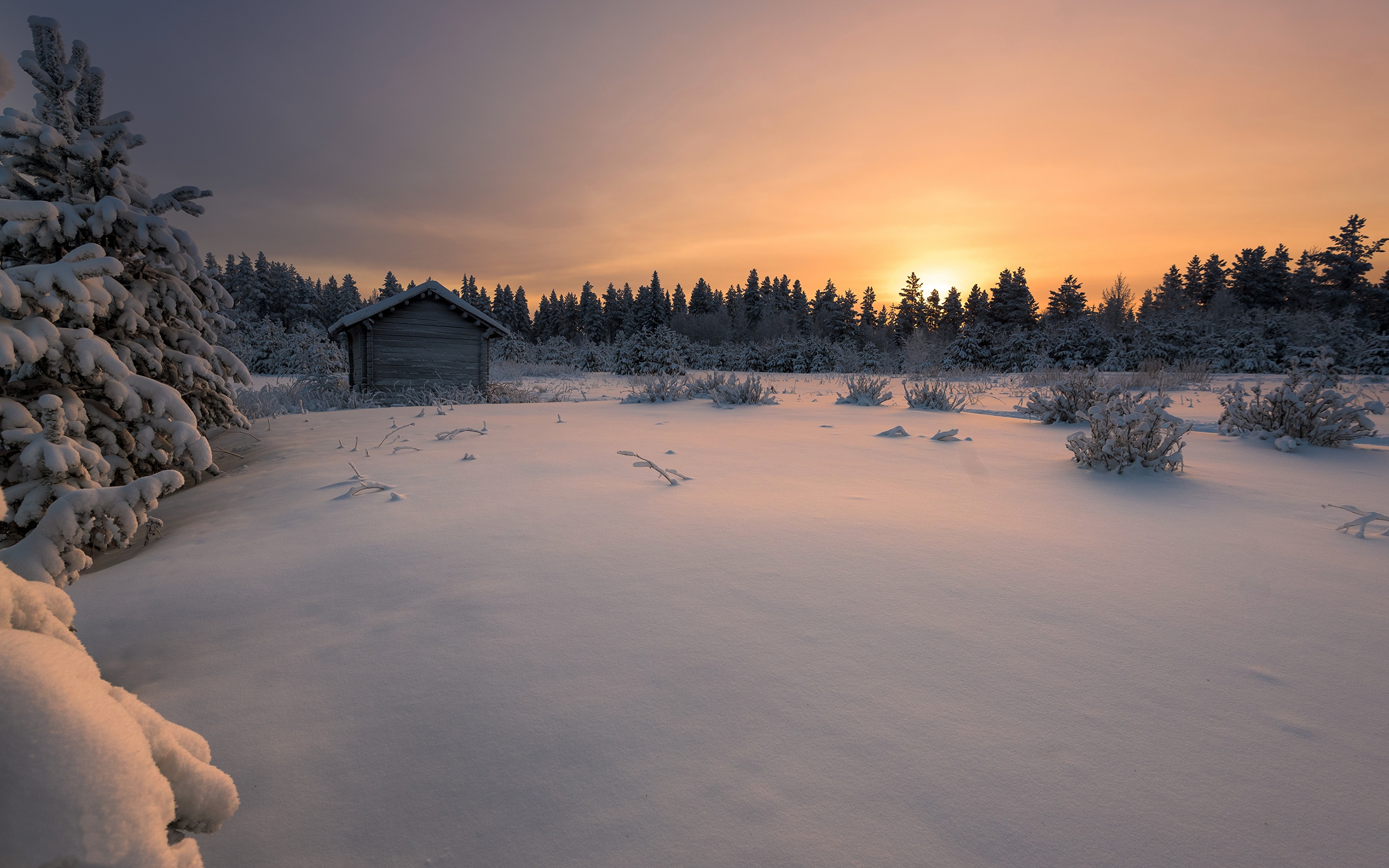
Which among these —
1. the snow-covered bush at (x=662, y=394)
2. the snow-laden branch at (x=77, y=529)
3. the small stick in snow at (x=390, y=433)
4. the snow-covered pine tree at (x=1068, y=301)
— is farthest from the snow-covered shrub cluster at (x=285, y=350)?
the snow-covered pine tree at (x=1068, y=301)

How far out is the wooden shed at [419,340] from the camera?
52.4ft

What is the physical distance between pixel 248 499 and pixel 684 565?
10.9 feet

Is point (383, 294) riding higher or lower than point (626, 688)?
higher

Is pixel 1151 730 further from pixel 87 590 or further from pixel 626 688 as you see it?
pixel 87 590

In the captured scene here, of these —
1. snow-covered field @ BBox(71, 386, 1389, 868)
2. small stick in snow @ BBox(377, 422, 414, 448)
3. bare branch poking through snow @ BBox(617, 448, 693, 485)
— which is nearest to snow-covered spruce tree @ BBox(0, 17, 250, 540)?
snow-covered field @ BBox(71, 386, 1389, 868)

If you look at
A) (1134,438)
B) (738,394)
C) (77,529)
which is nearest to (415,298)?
(738,394)

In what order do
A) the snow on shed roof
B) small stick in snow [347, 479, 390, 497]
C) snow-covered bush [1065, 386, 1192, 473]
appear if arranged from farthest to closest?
the snow on shed roof < snow-covered bush [1065, 386, 1192, 473] < small stick in snow [347, 479, 390, 497]

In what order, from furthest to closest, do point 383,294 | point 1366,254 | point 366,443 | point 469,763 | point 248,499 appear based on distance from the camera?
point 383,294 → point 1366,254 → point 366,443 → point 248,499 → point 469,763

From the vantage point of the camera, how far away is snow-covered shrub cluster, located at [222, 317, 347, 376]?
20609 millimetres

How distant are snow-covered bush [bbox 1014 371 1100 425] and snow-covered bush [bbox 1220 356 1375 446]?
1.57 m

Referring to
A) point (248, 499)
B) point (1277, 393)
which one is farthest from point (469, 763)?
point (1277, 393)

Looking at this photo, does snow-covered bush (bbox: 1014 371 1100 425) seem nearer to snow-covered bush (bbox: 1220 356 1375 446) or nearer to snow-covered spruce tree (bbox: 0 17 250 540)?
snow-covered bush (bbox: 1220 356 1375 446)

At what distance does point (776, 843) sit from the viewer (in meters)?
1.10

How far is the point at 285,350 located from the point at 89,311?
1633 inches
